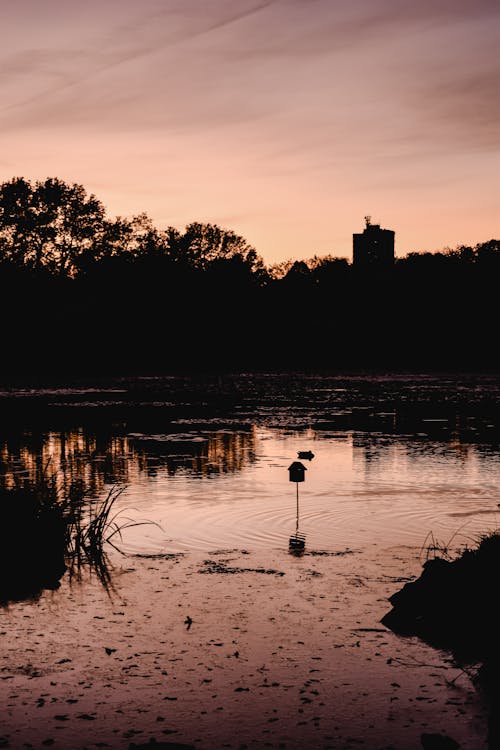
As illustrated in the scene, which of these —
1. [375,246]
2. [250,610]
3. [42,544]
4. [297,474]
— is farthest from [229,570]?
[375,246]

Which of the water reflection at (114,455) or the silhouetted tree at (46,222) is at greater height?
the silhouetted tree at (46,222)

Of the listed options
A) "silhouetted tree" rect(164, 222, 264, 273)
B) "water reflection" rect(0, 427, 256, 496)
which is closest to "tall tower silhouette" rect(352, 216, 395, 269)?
"silhouetted tree" rect(164, 222, 264, 273)

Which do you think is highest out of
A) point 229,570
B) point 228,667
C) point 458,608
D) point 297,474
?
point 297,474

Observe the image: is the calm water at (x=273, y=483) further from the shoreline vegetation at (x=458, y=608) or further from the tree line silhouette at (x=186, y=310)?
the tree line silhouette at (x=186, y=310)

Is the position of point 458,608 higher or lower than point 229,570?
higher

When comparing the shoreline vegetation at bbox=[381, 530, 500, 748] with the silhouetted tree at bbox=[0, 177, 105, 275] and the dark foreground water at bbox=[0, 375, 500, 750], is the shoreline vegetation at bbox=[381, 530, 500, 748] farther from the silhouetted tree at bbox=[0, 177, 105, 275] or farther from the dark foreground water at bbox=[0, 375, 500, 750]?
the silhouetted tree at bbox=[0, 177, 105, 275]

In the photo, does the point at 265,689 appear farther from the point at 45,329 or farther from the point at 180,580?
the point at 45,329

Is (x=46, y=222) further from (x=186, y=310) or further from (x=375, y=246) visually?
(x=375, y=246)

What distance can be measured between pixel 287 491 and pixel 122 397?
30554 mm

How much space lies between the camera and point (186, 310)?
104188 millimetres

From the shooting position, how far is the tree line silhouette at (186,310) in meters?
95.1

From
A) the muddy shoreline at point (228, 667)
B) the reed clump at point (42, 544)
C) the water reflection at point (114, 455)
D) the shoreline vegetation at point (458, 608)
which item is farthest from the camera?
the water reflection at point (114, 455)

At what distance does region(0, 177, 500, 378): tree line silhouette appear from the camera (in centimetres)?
9506

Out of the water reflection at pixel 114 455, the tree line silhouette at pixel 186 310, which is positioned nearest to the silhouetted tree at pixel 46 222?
the tree line silhouette at pixel 186 310
